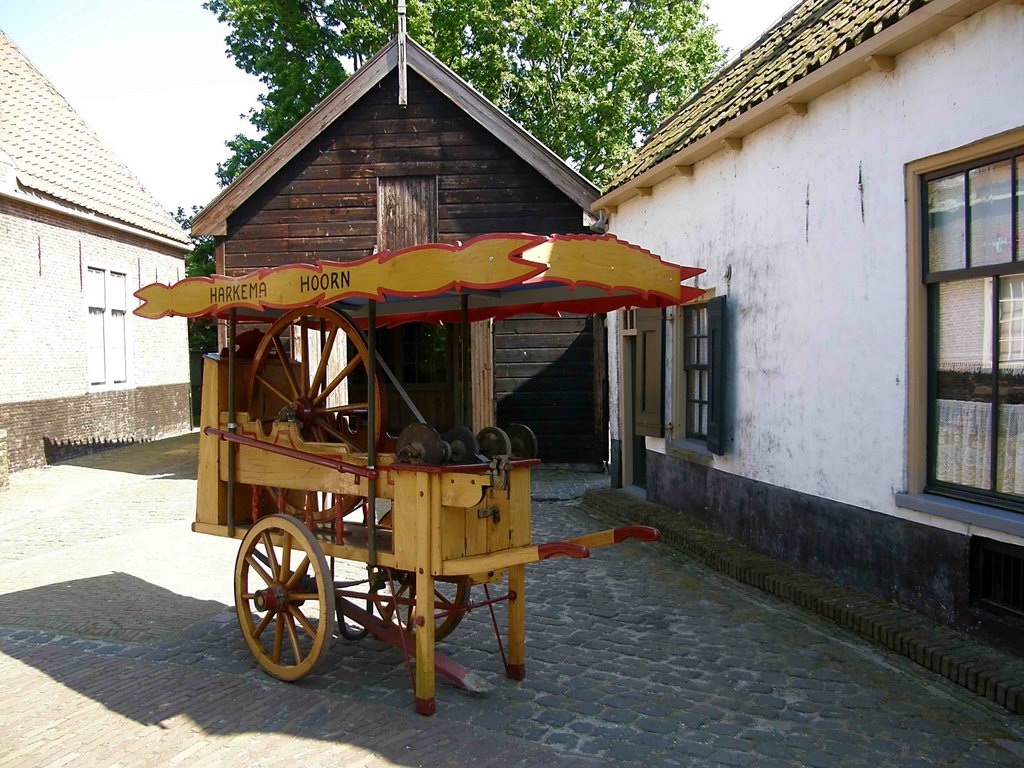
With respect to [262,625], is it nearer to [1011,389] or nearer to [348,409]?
[348,409]

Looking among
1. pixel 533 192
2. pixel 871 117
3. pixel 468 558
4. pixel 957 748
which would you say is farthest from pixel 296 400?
pixel 533 192

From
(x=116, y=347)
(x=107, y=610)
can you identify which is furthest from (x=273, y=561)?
(x=116, y=347)

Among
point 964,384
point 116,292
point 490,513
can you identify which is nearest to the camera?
point 490,513

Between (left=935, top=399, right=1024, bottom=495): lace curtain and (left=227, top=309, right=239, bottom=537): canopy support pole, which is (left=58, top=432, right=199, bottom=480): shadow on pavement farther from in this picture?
(left=935, top=399, right=1024, bottom=495): lace curtain

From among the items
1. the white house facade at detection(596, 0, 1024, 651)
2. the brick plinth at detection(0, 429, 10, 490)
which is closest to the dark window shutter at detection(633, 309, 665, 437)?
the white house facade at detection(596, 0, 1024, 651)

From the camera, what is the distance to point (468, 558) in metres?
4.69

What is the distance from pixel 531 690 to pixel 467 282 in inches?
93.6

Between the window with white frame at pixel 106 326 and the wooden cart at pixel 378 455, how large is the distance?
484 inches

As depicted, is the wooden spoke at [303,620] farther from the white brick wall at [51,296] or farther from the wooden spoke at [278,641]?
the white brick wall at [51,296]

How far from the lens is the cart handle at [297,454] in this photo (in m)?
4.89

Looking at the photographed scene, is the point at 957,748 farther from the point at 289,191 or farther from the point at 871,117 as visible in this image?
the point at 289,191

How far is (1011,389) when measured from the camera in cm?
518

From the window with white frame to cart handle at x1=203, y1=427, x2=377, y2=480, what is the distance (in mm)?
12696

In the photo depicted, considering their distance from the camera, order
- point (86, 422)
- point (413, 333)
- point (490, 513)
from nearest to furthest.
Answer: point (490, 513) → point (413, 333) → point (86, 422)
